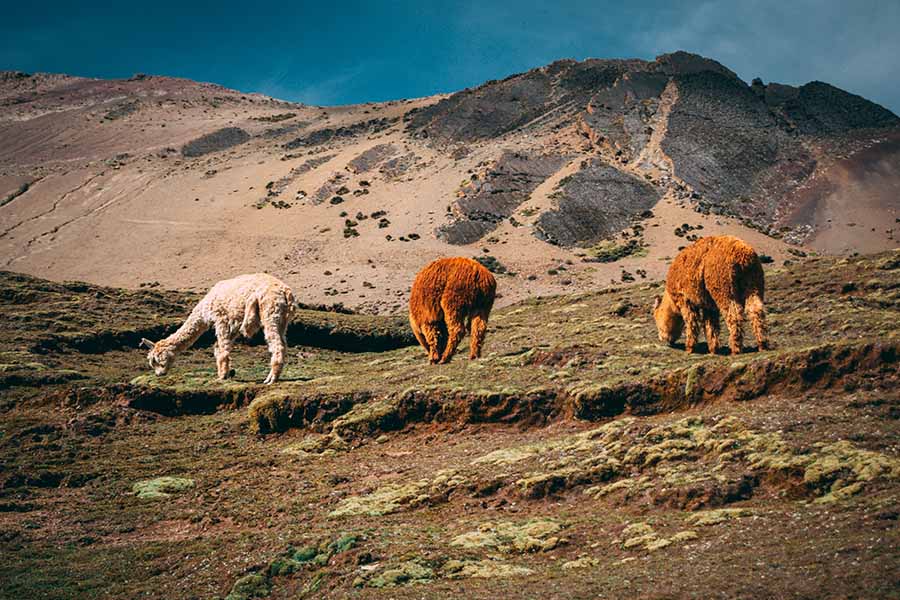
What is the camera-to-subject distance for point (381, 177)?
99625 mm

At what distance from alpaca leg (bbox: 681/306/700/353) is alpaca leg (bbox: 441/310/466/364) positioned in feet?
20.1

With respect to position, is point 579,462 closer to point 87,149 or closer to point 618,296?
point 618,296

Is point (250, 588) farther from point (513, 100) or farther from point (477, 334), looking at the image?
point (513, 100)

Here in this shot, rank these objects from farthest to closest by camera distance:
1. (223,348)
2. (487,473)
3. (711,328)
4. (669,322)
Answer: (223,348) < (669,322) < (711,328) < (487,473)

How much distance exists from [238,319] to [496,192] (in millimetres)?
68328

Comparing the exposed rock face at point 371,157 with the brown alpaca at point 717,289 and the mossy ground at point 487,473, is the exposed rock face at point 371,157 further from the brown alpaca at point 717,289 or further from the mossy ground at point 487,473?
the brown alpaca at point 717,289

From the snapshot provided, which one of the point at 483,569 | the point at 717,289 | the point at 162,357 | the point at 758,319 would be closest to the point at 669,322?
the point at 717,289

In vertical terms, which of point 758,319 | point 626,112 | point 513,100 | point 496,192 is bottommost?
point 758,319

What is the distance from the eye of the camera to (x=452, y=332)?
2192 centimetres

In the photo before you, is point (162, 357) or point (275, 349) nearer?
point (275, 349)

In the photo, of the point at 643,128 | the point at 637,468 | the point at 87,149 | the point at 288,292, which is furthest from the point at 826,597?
the point at 87,149

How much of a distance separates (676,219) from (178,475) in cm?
7322

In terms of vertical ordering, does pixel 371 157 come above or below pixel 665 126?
above

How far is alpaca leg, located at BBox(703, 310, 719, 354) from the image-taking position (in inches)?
745
